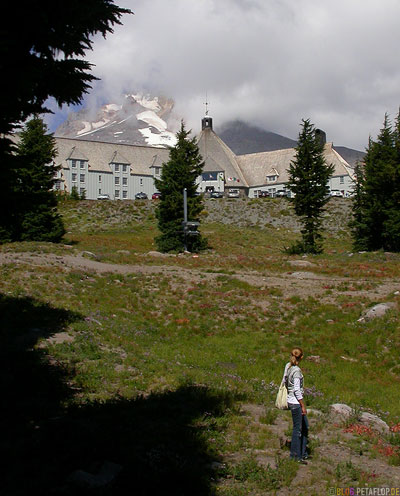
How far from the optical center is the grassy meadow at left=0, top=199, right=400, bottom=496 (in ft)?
25.7

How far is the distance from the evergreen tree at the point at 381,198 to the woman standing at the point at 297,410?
130 ft

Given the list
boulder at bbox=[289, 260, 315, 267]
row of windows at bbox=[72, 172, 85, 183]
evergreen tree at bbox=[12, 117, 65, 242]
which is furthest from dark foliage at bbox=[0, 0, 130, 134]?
row of windows at bbox=[72, 172, 85, 183]

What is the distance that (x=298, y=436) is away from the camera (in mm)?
8828

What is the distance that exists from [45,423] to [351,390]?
9.78 metres

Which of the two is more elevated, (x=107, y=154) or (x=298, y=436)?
(x=107, y=154)

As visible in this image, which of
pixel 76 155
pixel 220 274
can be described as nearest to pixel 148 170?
pixel 76 155

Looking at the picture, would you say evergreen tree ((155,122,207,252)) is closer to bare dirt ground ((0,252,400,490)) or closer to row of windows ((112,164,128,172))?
bare dirt ground ((0,252,400,490))

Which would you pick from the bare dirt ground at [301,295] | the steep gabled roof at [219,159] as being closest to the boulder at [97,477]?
the bare dirt ground at [301,295]

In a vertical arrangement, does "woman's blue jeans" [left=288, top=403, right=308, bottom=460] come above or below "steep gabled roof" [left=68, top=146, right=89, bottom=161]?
below

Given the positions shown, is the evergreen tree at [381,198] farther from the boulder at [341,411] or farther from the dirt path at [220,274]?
the boulder at [341,411]

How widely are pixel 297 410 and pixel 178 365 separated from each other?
6971 mm

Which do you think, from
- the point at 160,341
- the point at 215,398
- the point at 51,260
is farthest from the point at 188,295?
the point at 215,398

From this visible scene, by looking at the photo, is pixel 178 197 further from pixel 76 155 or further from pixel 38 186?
pixel 76 155

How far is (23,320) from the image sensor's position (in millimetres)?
17797
